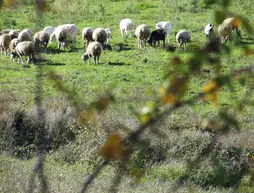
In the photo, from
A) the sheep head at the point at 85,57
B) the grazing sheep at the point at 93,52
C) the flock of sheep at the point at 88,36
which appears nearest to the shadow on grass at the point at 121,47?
the flock of sheep at the point at 88,36

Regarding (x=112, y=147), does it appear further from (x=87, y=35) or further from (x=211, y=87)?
(x=87, y=35)

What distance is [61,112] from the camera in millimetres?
12859

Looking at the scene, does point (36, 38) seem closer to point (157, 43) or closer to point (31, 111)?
point (157, 43)

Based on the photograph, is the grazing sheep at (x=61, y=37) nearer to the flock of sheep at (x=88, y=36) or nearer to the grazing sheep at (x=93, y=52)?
the flock of sheep at (x=88, y=36)

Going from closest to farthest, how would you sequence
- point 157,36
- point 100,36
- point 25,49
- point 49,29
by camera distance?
point 25,49 < point 100,36 < point 157,36 < point 49,29

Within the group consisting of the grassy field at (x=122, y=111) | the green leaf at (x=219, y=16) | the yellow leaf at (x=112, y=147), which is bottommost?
the grassy field at (x=122, y=111)

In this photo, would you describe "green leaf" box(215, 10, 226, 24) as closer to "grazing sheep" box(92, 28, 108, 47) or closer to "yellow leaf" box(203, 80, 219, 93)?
"yellow leaf" box(203, 80, 219, 93)

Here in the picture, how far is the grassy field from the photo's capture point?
2.94m

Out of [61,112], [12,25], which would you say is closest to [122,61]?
[12,25]

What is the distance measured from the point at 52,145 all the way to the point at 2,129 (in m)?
1.16

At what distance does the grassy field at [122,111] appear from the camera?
2.94 meters

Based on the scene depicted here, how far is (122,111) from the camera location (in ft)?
44.3

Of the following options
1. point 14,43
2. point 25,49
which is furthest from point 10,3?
point 14,43

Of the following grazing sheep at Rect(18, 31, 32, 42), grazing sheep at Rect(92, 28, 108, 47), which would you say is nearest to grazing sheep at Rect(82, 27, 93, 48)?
grazing sheep at Rect(92, 28, 108, 47)
